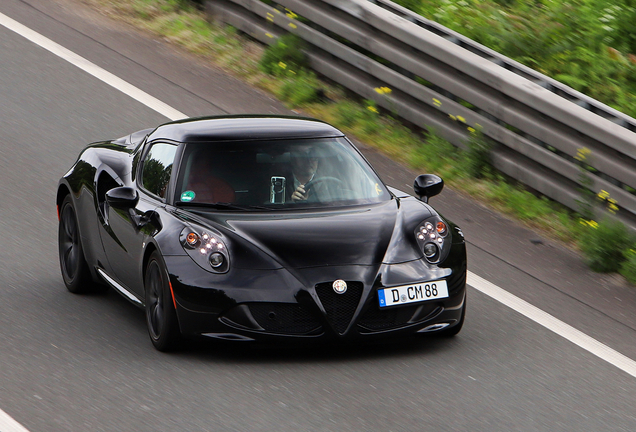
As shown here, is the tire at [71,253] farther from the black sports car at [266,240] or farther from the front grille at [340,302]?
the front grille at [340,302]

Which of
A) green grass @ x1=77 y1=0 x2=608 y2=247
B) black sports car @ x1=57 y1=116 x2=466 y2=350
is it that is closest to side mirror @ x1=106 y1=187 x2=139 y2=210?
black sports car @ x1=57 y1=116 x2=466 y2=350

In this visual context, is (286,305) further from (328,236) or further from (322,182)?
(322,182)

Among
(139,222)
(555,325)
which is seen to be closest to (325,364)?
(139,222)

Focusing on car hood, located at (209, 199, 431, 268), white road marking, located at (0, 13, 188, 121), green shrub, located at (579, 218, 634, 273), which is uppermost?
car hood, located at (209, 199, 431, 268)

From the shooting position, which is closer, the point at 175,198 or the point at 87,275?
the point at 175,198

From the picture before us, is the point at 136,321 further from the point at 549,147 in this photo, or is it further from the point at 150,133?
the point at 549,147

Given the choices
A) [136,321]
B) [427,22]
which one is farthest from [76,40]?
[136,321]

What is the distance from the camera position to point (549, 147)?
988 centimetres

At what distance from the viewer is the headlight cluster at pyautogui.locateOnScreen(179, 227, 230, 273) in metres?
6.65

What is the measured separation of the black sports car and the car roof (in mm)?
13

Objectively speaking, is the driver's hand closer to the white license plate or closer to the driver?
the driver

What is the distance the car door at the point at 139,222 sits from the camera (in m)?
7.29

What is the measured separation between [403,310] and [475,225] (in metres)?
3.00

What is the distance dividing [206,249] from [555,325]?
8.17 feet
